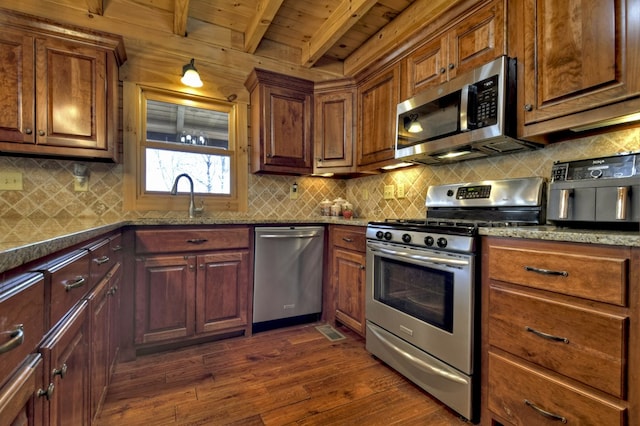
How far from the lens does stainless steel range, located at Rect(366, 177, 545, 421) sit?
55.9 inches

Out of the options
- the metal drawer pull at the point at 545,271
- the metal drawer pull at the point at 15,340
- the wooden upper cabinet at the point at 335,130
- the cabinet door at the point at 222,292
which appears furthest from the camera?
the wooden upper cabinet at the point at 335,130

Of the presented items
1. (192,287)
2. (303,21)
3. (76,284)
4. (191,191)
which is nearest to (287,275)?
(192,287)

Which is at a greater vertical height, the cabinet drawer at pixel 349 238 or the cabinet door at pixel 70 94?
the cabinet door at pixel 70 94

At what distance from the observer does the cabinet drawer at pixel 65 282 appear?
2.53 ft

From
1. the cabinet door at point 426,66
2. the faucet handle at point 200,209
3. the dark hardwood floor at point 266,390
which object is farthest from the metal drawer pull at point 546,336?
the faucet handle at point 200,209

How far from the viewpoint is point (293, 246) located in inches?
96.9

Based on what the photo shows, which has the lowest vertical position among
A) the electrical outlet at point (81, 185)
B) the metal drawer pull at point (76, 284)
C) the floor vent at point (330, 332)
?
the floor vent at point (330, 332)

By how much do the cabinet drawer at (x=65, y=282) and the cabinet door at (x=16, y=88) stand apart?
141 centimetres

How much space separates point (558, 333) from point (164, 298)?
2.15 meters

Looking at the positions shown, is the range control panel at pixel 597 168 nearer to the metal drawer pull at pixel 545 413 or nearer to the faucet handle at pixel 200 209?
the metal drawer pull at pixel 545 413

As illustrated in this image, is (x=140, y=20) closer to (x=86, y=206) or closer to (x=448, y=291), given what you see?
(x=86, y=206)

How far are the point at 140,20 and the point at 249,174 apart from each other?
1492 mm

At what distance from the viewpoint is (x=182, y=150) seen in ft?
8.73

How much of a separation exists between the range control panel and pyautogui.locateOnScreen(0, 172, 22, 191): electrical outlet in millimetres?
3297
